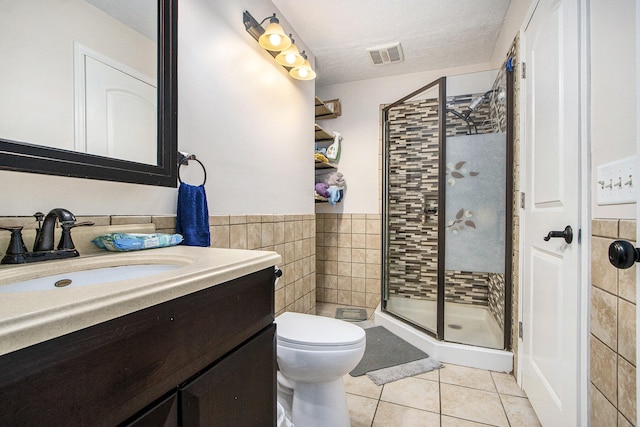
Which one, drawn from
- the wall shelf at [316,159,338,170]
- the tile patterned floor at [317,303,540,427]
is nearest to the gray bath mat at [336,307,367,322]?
the tile patterned floor at [317,303,540,427]

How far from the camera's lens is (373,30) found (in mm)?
2143

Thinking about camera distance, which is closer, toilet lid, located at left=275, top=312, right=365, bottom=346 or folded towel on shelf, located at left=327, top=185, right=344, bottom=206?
toilet lid, located at left=275, top=312, right=365, bottom=346

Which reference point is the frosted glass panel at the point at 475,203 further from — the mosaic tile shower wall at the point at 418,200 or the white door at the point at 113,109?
the white door at the point at 113,109

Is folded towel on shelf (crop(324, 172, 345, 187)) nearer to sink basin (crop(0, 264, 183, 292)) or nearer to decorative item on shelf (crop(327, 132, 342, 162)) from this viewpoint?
decorative item on shelf (crop(327, 132, 342, 162))

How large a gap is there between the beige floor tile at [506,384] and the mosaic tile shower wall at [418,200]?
52 cm

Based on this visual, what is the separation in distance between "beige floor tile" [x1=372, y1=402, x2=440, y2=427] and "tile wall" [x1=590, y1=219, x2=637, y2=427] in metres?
0.66

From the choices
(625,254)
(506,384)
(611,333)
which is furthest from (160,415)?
(506,384)

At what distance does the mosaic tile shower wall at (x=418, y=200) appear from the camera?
2.14 m

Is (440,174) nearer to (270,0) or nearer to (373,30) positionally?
(373,30)

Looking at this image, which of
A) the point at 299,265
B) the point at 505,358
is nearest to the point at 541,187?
the point at 505,358

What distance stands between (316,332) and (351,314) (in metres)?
1.50

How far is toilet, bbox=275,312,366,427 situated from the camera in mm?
1185

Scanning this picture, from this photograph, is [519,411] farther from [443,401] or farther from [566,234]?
[566,234]

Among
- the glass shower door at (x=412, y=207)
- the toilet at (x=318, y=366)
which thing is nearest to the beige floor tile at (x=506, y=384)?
the glass shower door at (x=412, y=207)
